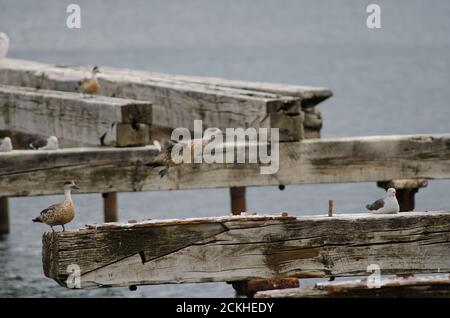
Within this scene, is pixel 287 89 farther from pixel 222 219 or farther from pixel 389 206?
pixel 222 219

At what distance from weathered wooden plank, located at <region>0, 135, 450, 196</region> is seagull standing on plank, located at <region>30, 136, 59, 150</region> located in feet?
2.98

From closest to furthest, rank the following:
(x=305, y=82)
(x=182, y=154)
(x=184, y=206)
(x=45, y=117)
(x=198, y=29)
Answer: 1. (x=182, y=154)
2. (x=45, y=117)
3. (x=184, y=206)
4. (x=305, y=82)
5. (x=198, y=29)

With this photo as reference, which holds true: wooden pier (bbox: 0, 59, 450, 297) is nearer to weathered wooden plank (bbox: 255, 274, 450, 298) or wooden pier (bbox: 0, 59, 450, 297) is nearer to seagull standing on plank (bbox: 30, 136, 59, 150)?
weathered wooden plank (bbox: 255, 274, 450, 298)

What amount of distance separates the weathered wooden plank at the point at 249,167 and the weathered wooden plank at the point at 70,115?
0.41m

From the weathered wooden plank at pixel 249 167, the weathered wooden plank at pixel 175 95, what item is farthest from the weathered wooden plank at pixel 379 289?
the weathered wooden plank at pixel 175 95

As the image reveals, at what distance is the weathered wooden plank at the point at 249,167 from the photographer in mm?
12281

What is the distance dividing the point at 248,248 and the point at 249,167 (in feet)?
12.9

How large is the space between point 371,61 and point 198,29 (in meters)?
60.3

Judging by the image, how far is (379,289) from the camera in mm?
8617

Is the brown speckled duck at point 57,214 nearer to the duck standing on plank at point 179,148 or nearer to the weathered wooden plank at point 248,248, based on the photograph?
the duck standing on plank at point 179,148

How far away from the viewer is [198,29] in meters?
162

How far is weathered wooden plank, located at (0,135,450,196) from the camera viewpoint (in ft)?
40.3
